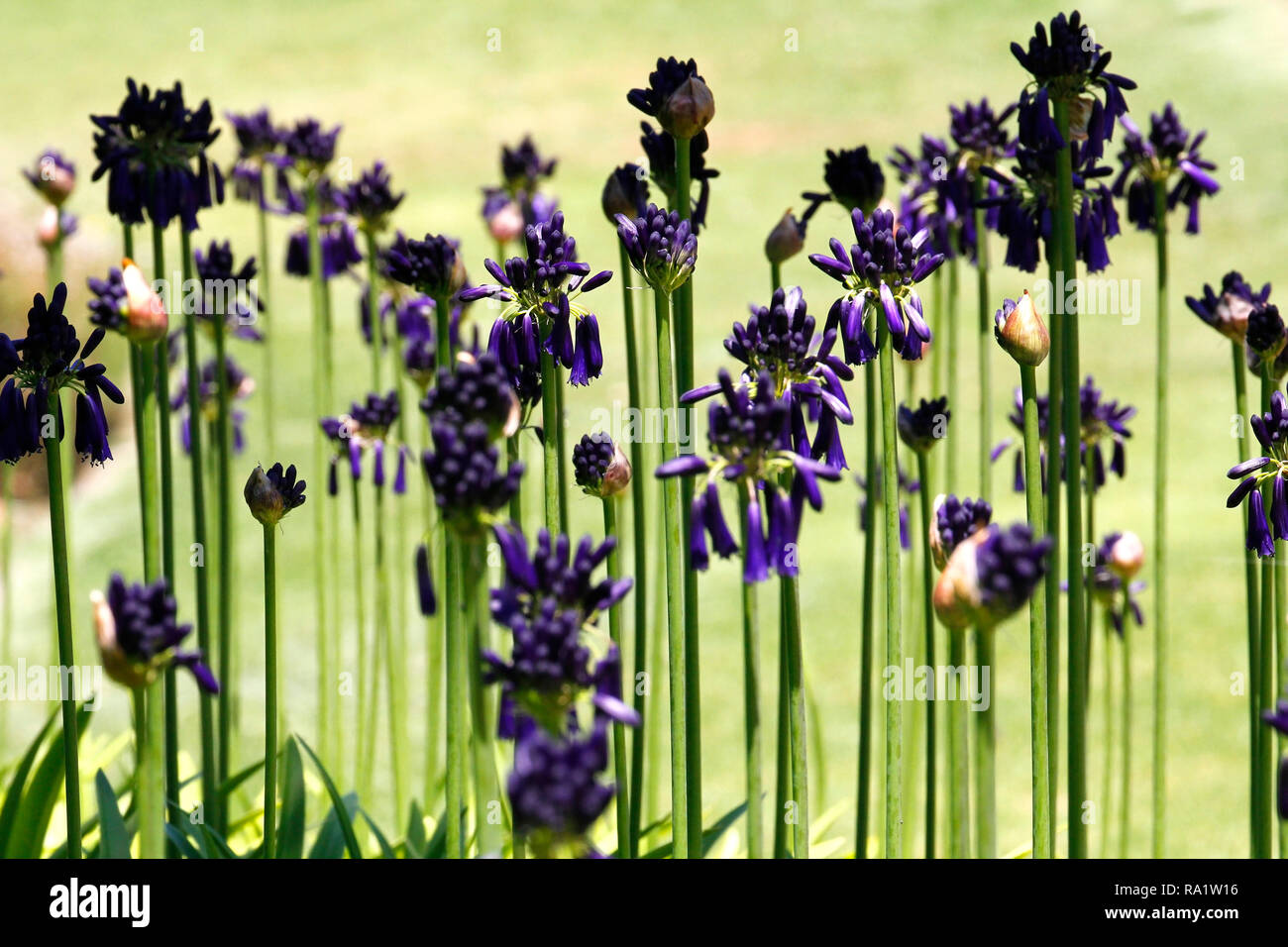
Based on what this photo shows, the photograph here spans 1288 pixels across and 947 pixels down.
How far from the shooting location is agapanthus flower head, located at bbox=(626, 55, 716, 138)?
63.6 inches

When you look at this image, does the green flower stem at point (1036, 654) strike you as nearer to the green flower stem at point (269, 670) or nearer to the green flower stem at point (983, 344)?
the green flower stem at point (983, 344)

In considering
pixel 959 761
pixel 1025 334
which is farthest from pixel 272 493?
pixel 959 761

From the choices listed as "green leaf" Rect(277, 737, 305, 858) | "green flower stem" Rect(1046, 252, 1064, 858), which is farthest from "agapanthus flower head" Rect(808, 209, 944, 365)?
"green leaf" Rect(277, 737, 305, 858)

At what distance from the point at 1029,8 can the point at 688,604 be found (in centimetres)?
1029

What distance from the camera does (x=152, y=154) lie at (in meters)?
2.11

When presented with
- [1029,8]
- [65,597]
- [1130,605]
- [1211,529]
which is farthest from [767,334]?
[1029,8]

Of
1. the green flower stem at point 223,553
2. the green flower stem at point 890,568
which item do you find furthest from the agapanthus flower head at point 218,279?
the green flower stem at point 890,568

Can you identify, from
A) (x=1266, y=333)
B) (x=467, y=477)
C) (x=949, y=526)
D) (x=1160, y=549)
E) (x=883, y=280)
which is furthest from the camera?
(x=1160, y=549)

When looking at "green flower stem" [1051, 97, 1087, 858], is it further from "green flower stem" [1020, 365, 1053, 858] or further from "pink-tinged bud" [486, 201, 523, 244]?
"pink-tinged bud" [486, 201, 523, 244]

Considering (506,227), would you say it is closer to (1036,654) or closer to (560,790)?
(1036,654)

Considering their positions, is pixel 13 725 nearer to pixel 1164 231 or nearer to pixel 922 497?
pixel 922 497

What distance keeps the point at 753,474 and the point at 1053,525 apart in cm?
55
